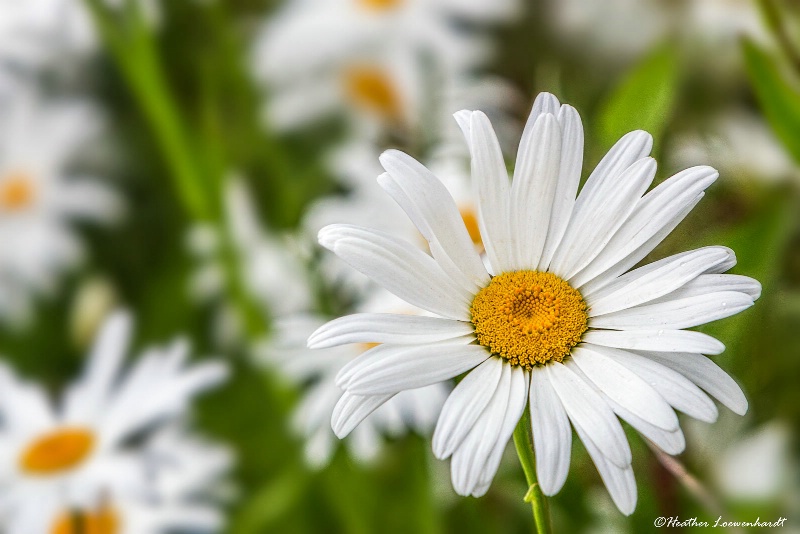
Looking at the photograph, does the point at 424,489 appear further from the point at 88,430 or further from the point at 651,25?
the point at 651,25

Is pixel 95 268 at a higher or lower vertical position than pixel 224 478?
higher

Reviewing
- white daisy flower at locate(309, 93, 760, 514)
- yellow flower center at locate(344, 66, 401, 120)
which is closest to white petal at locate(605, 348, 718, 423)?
white daisy flower at locate(309, 93, 760, 514)

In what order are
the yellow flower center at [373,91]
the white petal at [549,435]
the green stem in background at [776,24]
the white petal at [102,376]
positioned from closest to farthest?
the white petal at [549,435] → the green stem in background at [776,24] → the white petal at [102,376] → the yellow flower center at [373,91]

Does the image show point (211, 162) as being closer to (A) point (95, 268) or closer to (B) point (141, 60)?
(B) point (141, 60)

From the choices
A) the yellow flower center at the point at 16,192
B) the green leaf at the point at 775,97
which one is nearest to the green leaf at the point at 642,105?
the green leaf at the point at 775,97

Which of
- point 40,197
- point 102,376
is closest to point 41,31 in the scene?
point 40,197

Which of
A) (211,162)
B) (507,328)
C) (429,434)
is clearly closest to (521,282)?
(507,328)

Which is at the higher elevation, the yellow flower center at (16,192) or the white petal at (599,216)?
the yellow flower center at (16,192)

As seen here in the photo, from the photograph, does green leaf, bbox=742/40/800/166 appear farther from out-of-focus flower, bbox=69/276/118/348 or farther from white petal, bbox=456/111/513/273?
out-of-focus flower, bbox=69/276/118/348

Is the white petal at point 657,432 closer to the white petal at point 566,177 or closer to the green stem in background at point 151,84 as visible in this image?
the white petal at point 566,177
